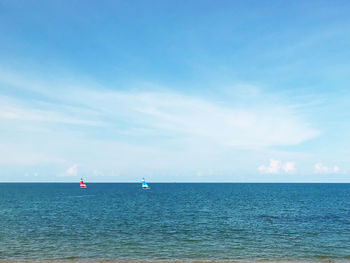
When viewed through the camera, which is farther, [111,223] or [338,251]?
[111,223]

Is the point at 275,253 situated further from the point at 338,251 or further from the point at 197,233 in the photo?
the point at 197,233

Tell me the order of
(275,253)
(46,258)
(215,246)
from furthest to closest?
(215,246), (275,253), (46,258)

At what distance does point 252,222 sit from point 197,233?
16671 millimetres

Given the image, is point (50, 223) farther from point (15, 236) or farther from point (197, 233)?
point (197, 233)

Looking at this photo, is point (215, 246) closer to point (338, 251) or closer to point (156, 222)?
point (338, 251)

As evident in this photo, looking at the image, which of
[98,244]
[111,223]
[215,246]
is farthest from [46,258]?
[111,223]

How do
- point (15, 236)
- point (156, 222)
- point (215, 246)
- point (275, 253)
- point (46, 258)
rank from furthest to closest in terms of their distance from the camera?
1. point (156, 222)
2. point (15, 236)
3. point (215, 246)
4. point (275, 253)
5. point (46, 258)

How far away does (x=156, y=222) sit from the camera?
182 ft

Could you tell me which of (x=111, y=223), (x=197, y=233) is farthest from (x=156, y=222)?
(x=197, y=233)

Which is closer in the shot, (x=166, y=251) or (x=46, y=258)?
(x=46, y=258)

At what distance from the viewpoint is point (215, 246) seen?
36094mm

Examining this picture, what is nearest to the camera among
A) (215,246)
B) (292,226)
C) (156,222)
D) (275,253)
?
(275,253)

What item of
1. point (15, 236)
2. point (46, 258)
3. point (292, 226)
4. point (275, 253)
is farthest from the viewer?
point (292, 226)

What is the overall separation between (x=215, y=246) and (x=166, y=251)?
6.38m
